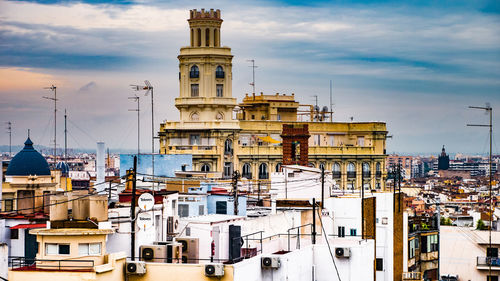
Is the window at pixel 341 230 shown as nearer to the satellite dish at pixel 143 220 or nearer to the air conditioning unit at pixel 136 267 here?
the satellite dish at pixel 143 220

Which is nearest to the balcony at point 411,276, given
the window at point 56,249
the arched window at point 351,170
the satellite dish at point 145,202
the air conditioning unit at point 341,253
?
the air conditioning unit at point 341,253

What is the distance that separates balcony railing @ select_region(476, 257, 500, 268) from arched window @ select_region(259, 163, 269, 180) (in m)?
50.6

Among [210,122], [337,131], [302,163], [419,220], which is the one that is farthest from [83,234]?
[337,131]

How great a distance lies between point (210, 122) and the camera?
103 m

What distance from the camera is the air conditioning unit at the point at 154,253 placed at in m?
26.2

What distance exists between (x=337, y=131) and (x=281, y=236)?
81.4m

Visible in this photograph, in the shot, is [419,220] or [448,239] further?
[419,220]

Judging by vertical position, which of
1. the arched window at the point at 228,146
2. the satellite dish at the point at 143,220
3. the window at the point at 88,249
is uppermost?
the arched window at the point at 228,146

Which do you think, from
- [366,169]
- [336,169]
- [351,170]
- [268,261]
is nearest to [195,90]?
[336,169]

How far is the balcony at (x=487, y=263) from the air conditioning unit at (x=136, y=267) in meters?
33.4

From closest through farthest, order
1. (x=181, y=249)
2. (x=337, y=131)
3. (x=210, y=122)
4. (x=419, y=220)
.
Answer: (x=181, y=249)
(x=419, y=220)
(x=210, y=122)
(x=337, y=131)

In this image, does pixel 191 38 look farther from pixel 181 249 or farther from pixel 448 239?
pixel 181 249

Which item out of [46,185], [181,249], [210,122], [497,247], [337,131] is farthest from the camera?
[337,131]

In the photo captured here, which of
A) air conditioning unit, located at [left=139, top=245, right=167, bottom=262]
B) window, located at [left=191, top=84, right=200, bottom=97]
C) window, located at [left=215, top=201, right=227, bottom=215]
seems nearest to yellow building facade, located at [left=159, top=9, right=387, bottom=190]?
window, located at [left=191, top=84, right=200, bottom=97]
